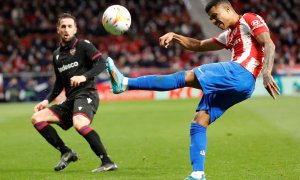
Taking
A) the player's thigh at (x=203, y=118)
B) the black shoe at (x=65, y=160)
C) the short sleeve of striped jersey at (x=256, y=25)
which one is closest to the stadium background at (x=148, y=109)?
the black shoe at (x=65, y=160)

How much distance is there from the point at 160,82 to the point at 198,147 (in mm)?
892

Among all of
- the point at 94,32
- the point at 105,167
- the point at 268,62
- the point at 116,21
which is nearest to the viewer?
the point at 268,62

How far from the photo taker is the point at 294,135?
1164 cm

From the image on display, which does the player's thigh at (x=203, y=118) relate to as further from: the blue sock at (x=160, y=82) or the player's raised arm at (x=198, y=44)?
the player's raised arm at (x=198, y=44)

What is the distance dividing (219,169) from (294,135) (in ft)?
14.7

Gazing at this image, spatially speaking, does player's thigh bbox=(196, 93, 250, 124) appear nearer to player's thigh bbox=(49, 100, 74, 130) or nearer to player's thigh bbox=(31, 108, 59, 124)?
player's thigh bbox=(49, 100, 74, 130)

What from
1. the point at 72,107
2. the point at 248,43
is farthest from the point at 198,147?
the point at 72,107

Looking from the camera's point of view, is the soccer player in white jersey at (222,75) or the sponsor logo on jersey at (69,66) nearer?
the soccer player in white jersey at (222,75)

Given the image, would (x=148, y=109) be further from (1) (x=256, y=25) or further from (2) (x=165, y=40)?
(1) (x=256, y=25)

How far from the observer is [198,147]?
6.46m

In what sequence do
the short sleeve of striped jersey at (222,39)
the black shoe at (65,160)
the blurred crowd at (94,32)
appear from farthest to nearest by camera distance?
the blurred crowd at (94,32) < the black shoe at (65,160) < the short sleeve of striped jersey at (222,39)

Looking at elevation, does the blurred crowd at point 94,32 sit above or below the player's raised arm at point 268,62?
below

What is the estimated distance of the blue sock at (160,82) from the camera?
6.10m

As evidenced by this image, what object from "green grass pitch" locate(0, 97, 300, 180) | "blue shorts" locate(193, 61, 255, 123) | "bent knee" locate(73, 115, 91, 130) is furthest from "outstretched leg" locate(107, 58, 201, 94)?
Answer: "bent knee" locate(73, 115, 91, 130)
